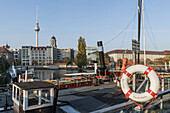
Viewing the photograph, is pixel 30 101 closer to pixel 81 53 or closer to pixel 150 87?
pixel 150 87

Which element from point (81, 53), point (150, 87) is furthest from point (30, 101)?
point (81, 53)

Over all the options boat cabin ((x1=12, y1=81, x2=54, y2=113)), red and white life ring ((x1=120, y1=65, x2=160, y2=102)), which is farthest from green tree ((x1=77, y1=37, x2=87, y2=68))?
red and white life ring ((x1=120, y1=65, x2=160, y2=102))

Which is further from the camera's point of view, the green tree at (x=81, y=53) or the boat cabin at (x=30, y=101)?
the green tree at (x=81, y=53)

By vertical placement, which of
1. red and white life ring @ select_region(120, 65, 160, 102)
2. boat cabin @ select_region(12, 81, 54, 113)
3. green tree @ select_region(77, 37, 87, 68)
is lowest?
boat cabin @ select_region(12, 81, 54, 113)

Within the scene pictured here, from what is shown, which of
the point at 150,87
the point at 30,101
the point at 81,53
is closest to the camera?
the point at 150,87

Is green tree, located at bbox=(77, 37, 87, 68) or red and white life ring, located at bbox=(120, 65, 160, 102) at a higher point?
green tree, located at bbox=(77, 37, 87, 68)

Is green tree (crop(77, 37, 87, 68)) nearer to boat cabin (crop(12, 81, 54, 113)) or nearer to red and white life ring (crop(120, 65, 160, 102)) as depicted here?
boat cabin (crop(12, 81, 54, 113))

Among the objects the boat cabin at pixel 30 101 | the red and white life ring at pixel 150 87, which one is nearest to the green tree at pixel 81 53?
the boat cabin at pixel 30 101

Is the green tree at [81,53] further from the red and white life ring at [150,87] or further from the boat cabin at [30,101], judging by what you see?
the red and white life ring at [150,87]

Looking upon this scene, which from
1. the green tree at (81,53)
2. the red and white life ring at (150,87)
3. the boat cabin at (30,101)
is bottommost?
the boat cabin at (30,101)

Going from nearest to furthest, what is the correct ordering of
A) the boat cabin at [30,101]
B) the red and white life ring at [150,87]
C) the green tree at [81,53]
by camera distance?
the red and white life ring at [150,87] → the boat cabin at [30,101] → the green tree at [81,53]

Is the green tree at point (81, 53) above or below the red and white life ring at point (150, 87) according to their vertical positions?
above

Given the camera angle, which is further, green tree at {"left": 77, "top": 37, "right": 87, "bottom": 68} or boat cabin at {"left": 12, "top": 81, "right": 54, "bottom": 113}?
green tree at {"left": 77, "top": 37, "right": 87, "bottom": 68}

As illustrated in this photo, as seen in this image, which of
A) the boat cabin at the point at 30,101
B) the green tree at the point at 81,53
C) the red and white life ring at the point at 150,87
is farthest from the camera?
the green tree at the point at 81,53
